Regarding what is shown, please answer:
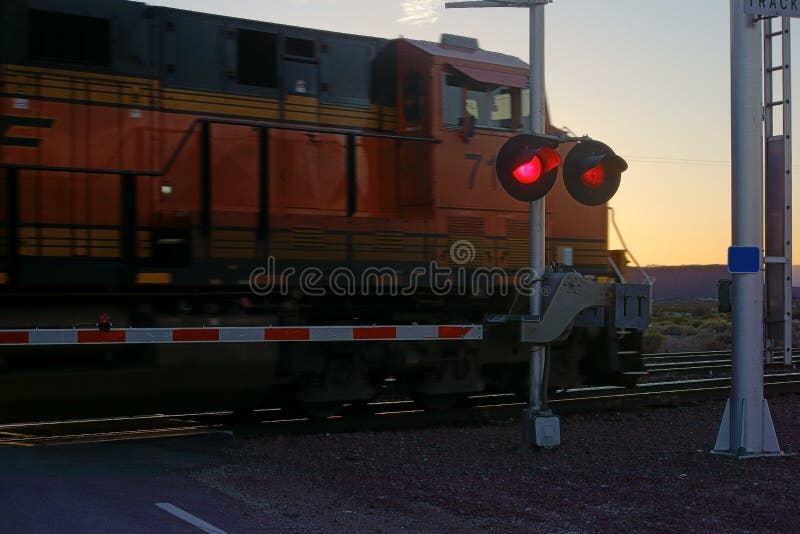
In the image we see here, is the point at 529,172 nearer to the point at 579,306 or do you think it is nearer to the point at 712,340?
the point at 579,306

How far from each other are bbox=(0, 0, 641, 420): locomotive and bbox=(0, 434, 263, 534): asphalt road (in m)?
1.10

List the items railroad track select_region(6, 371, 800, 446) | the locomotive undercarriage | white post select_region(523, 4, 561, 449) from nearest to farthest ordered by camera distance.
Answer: white post select_region(523, 4, 561, 449) < the locomotive undercarriage < railroad track select_region(6, 371, 800, 446)

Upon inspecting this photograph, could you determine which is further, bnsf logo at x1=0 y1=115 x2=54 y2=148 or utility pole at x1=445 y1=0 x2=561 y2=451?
bnsf logo at x1=0 y1=115 x2=54 y2=148

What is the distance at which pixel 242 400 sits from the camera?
32.9 feet

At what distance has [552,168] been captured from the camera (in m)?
8.16

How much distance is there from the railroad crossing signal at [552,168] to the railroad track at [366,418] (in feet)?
11.5

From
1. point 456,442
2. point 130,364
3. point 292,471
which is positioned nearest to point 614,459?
point 456,442

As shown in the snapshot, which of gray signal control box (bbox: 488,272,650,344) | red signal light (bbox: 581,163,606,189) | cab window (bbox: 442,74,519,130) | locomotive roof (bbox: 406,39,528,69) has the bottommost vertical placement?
gray signal control box (bbox: 488,272,650,344)

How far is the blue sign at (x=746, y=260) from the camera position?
8.41m

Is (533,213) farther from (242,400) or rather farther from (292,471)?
(242,400)

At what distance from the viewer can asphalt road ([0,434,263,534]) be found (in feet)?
18.7

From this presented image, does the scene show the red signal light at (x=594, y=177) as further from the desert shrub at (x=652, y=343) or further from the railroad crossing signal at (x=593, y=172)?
the desert shrub at (x=652, y=343)

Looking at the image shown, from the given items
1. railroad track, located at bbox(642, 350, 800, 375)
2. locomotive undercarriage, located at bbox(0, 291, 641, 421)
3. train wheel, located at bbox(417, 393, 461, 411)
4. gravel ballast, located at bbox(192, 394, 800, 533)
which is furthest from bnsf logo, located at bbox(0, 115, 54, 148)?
railroad track, located at bbox(642, 350, 800, 375)

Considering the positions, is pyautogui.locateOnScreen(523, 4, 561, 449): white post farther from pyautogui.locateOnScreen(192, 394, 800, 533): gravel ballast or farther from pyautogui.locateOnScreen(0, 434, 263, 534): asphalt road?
pyautogui.locateOnScreen(0, 434, 263, 534): asphalt road
